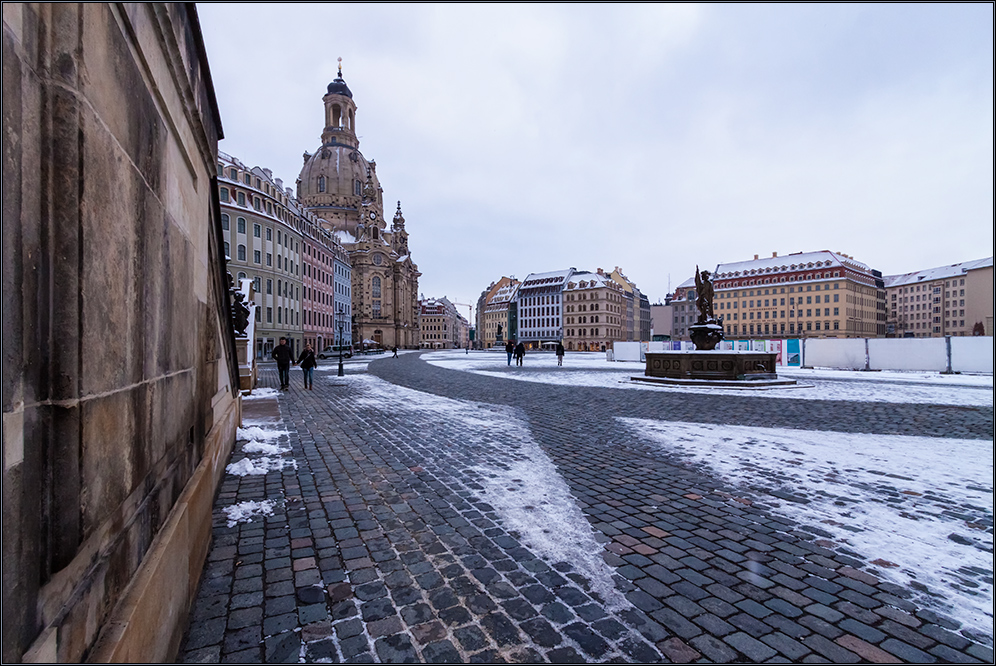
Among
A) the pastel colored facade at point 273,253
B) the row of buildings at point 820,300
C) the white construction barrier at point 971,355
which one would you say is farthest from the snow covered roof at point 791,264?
the pastel colored facade at point 273,253

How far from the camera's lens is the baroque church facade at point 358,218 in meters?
106

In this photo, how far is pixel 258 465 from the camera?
6504 millimetres

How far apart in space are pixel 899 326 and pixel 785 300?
42.2m

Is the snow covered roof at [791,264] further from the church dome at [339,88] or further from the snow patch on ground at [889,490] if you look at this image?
the snow patch on ground at [889,490]

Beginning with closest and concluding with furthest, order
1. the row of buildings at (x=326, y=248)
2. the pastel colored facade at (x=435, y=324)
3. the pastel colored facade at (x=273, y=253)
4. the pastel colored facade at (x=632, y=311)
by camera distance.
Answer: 1. the pastel colored facade at (x=273, y=253)
2. the row of buildings at (x=326, y=248)
3. the pastel colored facade at (x=632, y=311)
4. the pastel colored facade at (x=435, y=324)

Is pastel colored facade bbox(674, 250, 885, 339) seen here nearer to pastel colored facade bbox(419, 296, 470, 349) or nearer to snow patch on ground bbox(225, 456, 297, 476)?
pastel colored facade bbox(419, 296, 470, 349)

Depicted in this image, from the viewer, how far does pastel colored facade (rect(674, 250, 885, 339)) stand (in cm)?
9869

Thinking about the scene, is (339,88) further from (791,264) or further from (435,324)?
(791,264)

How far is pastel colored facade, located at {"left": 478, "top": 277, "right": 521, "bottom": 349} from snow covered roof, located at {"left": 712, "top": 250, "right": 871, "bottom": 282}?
189 ft

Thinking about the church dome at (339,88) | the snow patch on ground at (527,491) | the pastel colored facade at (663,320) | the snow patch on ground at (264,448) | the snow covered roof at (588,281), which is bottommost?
the snow patch on ground at (527,491)

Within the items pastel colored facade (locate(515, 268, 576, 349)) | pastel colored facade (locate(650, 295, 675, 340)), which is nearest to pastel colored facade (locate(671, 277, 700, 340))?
pastel colored facade (locate(650, 295, 675, 340))

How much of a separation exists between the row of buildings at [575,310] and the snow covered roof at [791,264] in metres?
25.1

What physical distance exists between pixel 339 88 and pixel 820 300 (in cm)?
11643

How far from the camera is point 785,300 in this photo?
10444 cm
